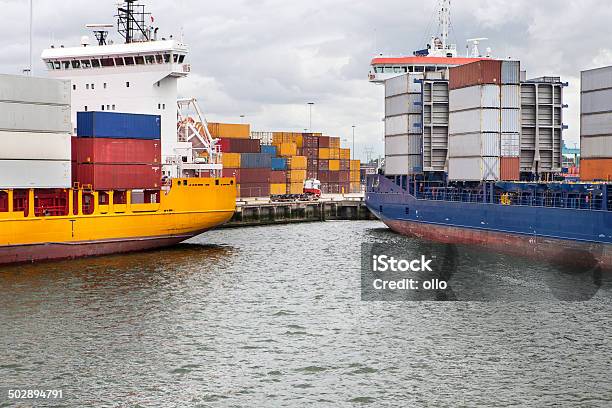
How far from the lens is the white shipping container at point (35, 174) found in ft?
107

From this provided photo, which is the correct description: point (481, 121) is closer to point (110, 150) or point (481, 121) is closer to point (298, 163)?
point (110, 150)

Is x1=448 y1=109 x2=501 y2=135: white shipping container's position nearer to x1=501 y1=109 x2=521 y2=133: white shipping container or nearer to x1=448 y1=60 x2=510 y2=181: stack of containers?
x1=448 y1=60 x2=510 y2=181: stack of containers

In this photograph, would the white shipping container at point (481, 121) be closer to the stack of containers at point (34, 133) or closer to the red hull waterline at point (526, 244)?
the red hull waterline at point (526, 244)

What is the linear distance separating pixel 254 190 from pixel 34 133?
1656 inches

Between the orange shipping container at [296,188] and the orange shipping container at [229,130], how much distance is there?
28.1 ft

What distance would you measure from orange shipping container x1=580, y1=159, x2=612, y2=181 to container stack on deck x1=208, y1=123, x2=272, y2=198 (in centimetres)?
3979

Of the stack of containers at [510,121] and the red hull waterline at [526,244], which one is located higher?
the stack of containers at [510,121]

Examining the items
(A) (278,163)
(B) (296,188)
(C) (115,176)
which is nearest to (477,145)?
(C) (115,176)

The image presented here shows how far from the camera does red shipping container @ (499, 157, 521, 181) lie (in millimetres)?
42094

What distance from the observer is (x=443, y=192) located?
151 feet

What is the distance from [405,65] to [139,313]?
128ft

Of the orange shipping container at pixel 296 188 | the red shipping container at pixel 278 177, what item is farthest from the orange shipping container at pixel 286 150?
the red shipping container at pixel 278 177

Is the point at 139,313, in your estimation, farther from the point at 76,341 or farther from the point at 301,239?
the point at 301,239

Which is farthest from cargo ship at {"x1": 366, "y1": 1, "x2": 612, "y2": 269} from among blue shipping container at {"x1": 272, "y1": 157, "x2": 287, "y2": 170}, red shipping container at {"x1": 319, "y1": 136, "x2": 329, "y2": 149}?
red shipping container at {"x1": 319, "y1": 136, "x2": 329, "y2": 149}
